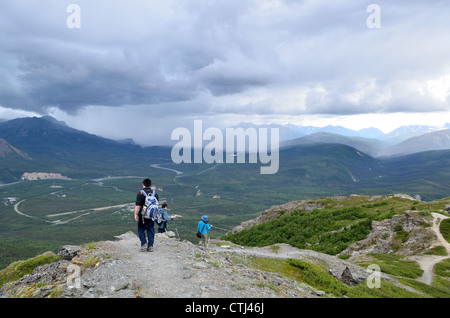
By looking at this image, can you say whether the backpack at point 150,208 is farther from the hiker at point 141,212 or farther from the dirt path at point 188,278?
the dirt path at point 188,278

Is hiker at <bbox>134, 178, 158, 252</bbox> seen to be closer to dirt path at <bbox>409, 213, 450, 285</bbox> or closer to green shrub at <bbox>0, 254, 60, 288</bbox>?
green shrub at <bbox>0, 254, 60, 288</bbox>

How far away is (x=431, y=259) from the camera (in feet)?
111

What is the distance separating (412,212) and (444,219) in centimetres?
413

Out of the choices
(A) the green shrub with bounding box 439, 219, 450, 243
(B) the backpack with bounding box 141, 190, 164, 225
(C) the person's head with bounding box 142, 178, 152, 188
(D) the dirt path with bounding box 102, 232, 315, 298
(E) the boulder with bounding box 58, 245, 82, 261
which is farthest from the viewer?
(A) the green shrub with bounding box 439, 219, 450, 243

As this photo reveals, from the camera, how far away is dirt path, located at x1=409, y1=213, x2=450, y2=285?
1134 inches

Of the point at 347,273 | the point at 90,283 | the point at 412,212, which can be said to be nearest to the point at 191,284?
the point at 90,283

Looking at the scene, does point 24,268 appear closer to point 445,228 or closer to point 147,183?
point 147,183

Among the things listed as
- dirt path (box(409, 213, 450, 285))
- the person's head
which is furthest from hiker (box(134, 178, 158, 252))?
dirt path (box(409, 213, 450, 285))

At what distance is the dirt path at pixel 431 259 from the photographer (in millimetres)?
28814

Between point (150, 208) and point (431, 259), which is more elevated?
point (150, 208)

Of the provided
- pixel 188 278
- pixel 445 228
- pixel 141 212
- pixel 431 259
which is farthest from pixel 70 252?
pixel 445 228

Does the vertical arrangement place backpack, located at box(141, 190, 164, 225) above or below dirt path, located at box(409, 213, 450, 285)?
above

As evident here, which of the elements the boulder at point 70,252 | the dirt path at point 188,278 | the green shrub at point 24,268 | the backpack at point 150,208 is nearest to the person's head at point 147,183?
the backpack at point 150,208
